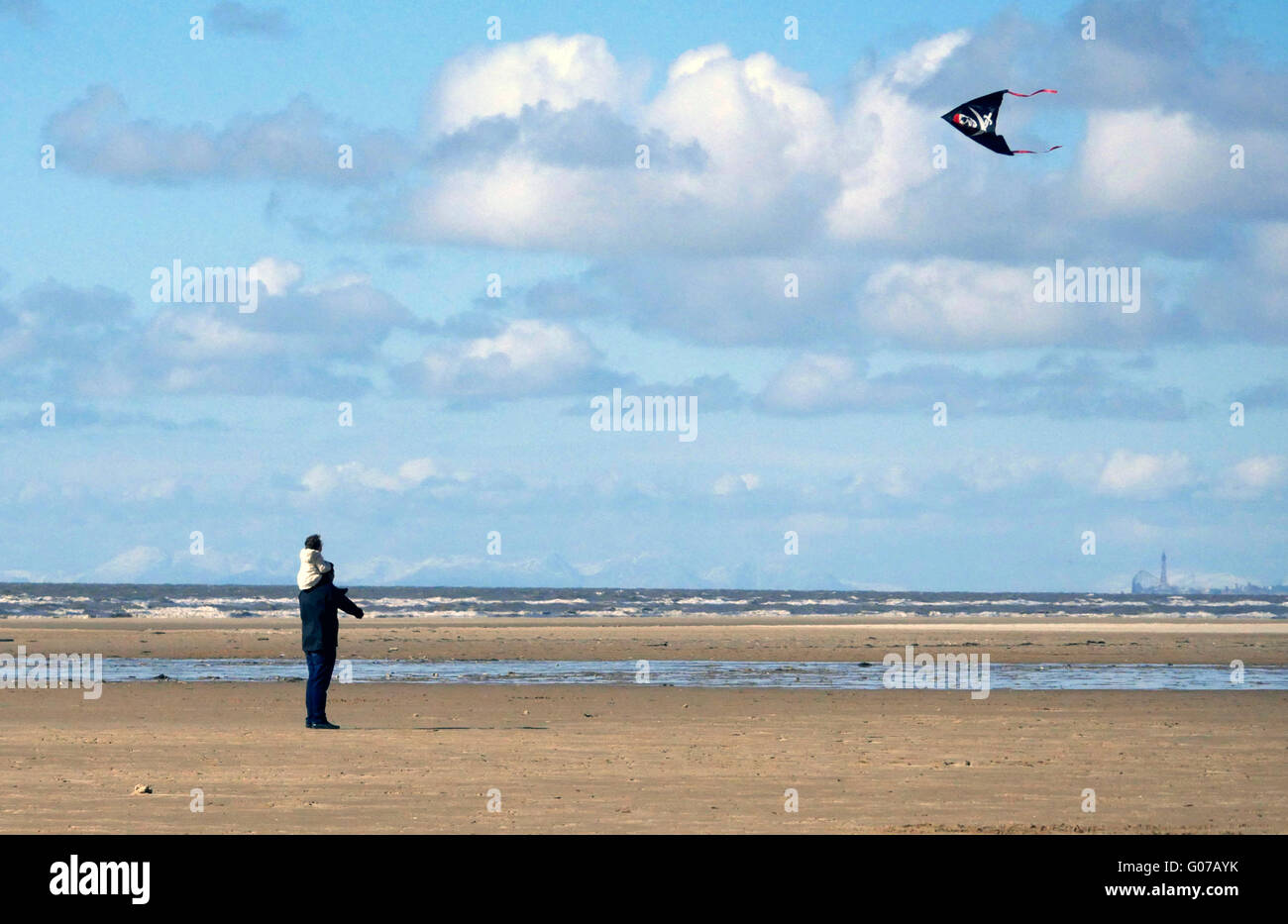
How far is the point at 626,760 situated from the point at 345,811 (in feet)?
13.6

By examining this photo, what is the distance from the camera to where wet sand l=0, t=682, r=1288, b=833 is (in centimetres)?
1220

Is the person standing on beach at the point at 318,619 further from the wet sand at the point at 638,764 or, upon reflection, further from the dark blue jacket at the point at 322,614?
the wet sand at the point at 638,764

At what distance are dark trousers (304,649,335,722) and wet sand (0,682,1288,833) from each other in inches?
20.1

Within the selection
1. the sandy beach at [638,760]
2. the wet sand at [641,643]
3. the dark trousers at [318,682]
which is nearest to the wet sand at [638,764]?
the sandy beach at [638,760]

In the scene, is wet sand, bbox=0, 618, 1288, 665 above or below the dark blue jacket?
below

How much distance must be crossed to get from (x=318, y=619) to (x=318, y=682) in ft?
2.57

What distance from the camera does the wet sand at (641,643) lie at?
132ft

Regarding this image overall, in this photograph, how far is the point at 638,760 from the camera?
16.0 meters
